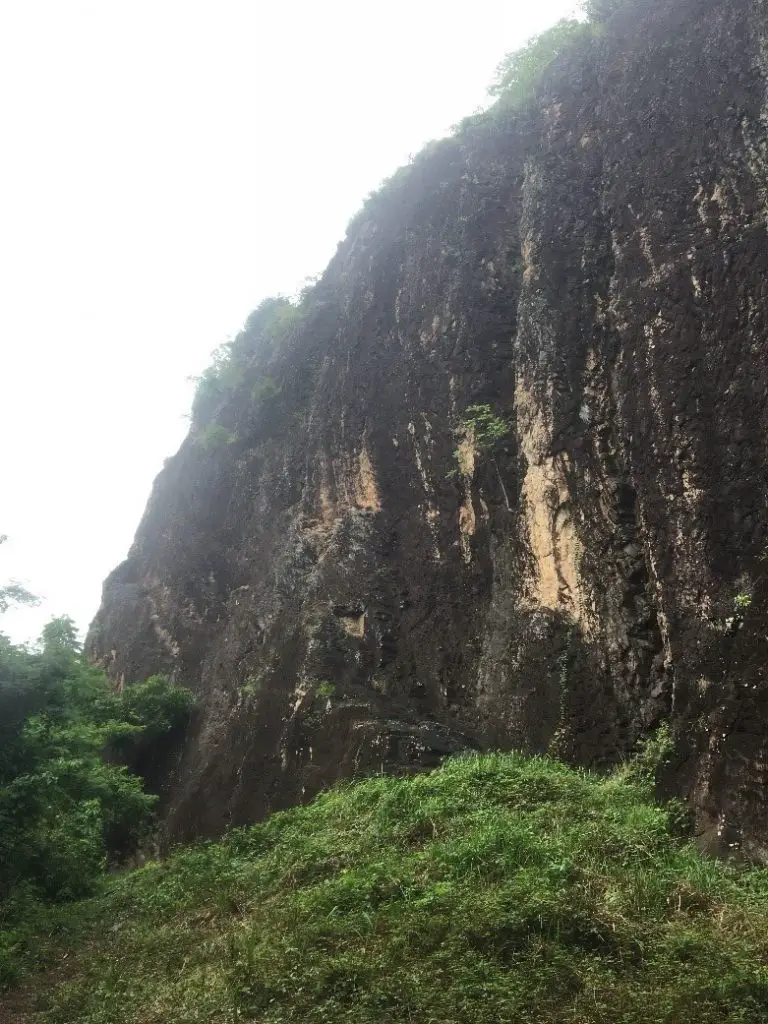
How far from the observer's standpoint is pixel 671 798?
7.19 m

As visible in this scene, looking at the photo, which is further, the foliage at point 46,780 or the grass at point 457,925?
the foliage at point 46,780

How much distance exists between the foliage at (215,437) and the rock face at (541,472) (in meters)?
3.50

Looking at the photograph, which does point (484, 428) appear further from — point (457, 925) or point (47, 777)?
point (457, 925)

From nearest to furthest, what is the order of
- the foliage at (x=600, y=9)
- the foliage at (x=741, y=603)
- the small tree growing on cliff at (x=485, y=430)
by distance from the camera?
the foliage at (x=741, y=603), the small tree growing on cliff at (x=485, y=430), the foliage at (x=600, y=9)

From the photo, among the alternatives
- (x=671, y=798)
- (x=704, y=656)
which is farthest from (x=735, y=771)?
(x=704, y=656)

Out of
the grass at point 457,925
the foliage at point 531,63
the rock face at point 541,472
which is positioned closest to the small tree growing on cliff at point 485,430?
the rock face at point 541,472

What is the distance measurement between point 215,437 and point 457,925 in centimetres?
1909

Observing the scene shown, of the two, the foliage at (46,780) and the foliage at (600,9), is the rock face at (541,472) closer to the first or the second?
the foliage at (600,9)

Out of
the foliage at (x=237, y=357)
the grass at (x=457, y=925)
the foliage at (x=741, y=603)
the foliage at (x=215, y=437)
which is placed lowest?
the grass at (x=457, y=925)

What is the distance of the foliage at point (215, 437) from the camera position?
2248cm

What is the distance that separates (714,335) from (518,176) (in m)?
7.37

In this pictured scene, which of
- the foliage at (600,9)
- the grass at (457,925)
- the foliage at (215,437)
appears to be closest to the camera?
the grass at (457,925)

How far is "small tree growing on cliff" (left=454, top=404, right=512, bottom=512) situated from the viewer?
12430mm

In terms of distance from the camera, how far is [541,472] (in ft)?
35.8
